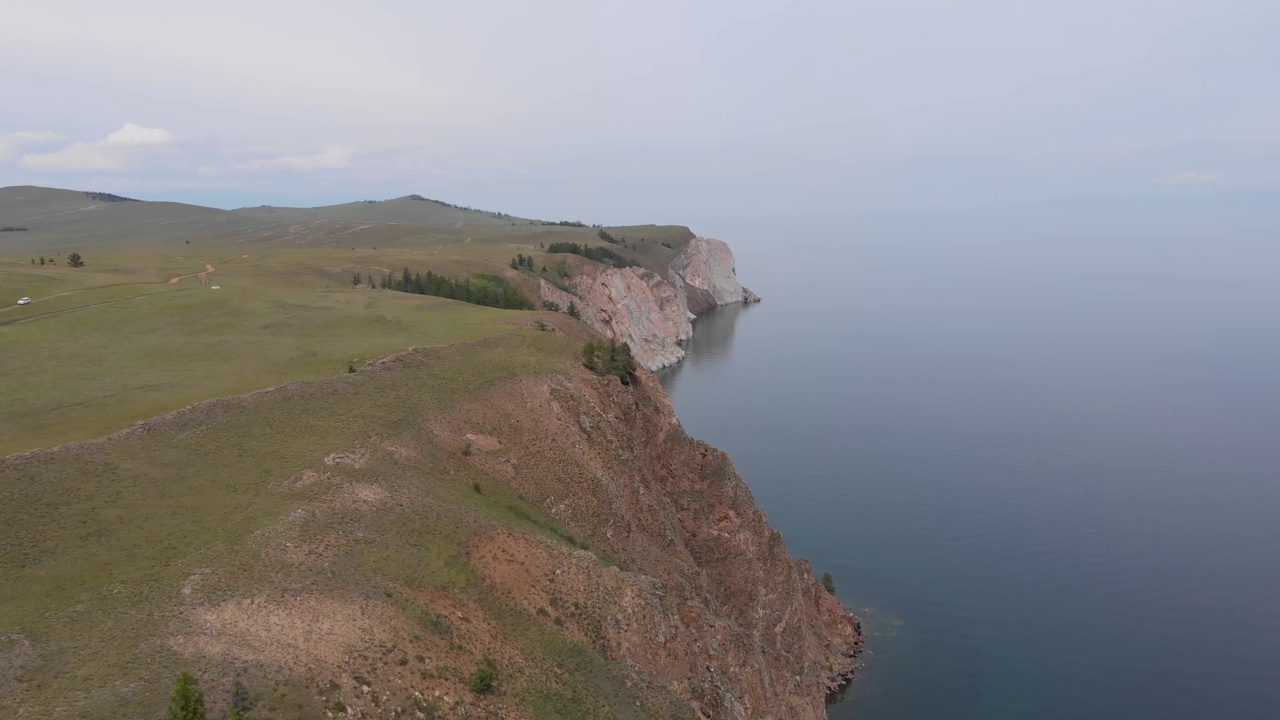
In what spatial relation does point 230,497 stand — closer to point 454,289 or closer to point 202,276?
point 202,276

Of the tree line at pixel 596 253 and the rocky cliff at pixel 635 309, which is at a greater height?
the tree line at pixel 596 253

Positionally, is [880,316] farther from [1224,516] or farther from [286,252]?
[286,252]

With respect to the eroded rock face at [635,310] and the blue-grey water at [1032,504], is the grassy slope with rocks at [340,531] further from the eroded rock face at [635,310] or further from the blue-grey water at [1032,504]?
the eroded rock face at [635,310]

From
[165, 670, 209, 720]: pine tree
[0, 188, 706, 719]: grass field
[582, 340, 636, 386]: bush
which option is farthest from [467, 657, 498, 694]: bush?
[582, 340, 636, 386]: bush

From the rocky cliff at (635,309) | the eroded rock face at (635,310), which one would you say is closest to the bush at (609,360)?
the eroded rock face at (635,310)

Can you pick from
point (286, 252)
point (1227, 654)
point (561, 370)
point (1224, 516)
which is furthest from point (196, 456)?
point (286, 252)
